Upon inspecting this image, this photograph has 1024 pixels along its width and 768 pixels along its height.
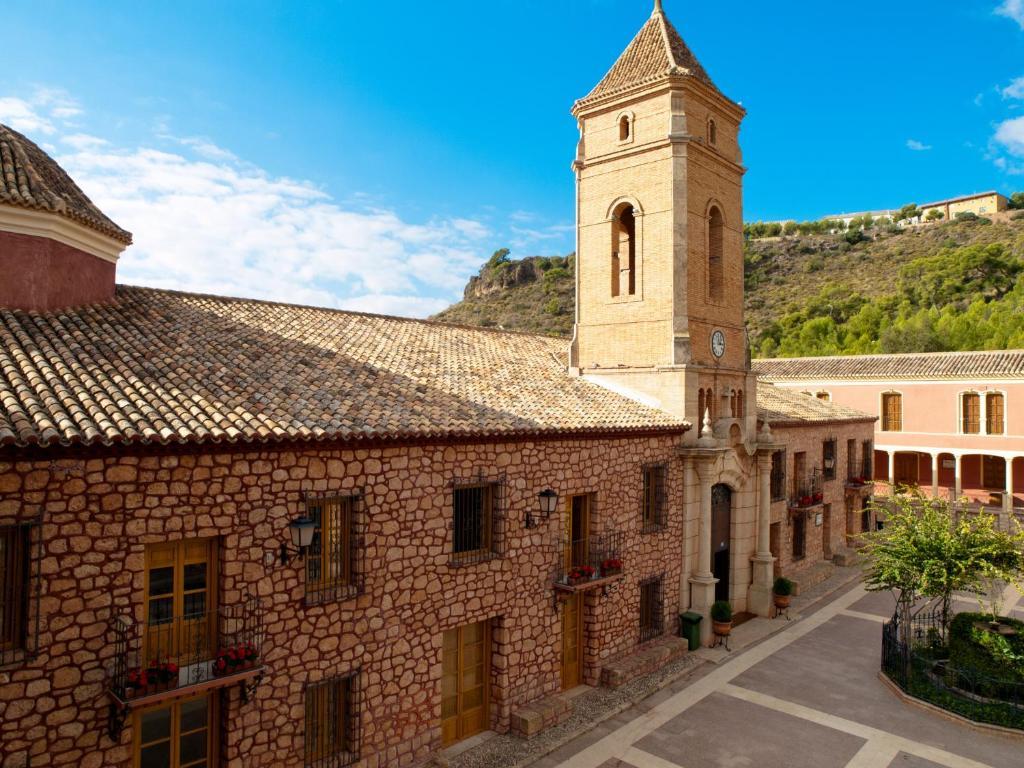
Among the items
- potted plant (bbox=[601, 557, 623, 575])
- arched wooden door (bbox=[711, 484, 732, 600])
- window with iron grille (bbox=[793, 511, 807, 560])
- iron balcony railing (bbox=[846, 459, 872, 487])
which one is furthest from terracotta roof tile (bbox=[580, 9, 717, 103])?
iron balcony railing (bbox=[846, 459, 872, 487])

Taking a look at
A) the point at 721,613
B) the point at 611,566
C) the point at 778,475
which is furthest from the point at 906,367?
the point at 611,566

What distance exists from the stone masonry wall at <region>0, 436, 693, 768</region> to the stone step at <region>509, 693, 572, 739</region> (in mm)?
216

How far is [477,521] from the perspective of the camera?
11555 millimetres

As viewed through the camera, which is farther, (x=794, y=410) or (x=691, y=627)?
(x=794, y=410)

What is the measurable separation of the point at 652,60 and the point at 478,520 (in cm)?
1315

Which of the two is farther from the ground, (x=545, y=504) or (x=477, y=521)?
(x=545, y=504)

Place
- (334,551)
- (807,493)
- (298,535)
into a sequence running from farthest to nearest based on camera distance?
(807,493), (334,551), (298,535)

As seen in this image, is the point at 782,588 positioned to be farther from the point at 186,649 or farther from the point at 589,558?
the point at 186,649

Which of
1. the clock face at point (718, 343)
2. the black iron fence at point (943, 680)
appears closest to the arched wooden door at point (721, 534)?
the clock face at point (718, 343)

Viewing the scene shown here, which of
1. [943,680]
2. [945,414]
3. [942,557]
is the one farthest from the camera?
[945,414]

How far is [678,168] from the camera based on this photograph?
16.2 metres

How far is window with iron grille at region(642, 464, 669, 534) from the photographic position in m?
15.2

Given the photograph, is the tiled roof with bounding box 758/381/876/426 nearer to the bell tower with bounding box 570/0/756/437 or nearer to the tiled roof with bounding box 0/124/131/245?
the bell tower with bounding box 570/0/756/437

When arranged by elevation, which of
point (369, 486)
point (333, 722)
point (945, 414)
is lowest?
point (333, 722)
